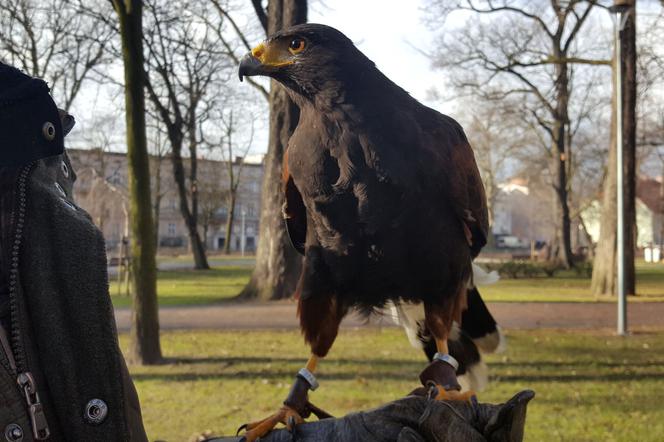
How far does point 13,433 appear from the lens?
4.98ft

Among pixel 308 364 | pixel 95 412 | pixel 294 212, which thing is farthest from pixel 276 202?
pixel 95 412

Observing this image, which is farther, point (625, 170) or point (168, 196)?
point (168, 196)

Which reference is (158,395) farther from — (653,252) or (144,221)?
(653,252)

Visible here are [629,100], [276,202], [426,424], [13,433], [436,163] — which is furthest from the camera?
[629,100]

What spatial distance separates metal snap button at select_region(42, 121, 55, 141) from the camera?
1687 millimetres

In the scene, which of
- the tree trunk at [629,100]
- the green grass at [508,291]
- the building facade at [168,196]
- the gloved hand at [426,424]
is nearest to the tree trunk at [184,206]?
the building facade at [168,196]

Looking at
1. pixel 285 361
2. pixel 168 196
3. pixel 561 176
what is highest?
pixel 168 196

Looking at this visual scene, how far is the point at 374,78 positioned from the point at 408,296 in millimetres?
708

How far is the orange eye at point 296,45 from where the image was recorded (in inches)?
73.6

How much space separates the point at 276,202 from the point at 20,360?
3.50 meters

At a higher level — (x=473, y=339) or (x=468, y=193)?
(x=468, y=193)

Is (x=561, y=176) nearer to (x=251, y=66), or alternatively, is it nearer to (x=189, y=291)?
(x=189, y=291)

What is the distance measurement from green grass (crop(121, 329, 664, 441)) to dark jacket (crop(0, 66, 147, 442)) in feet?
14.5

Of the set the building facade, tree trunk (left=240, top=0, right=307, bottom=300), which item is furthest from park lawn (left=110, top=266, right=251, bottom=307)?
tree trunk (left=240, top=0, right=307, bottom=300)
